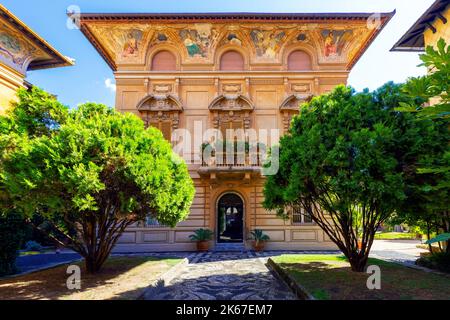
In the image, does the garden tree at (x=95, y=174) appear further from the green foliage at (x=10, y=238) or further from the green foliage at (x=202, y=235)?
the green foliage at (x=202, y=235)

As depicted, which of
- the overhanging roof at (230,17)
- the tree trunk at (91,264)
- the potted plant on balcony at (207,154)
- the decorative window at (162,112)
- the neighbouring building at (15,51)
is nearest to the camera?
the tree trunk at (91,264)

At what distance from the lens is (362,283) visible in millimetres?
6992

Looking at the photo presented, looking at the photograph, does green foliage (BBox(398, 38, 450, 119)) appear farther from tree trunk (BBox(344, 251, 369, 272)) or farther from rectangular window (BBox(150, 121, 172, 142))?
rectangular window (BBox(150, 121, 172, 142))

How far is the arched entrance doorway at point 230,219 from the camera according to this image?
1716 centimetres

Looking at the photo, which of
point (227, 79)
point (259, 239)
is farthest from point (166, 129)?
point (259, 239)

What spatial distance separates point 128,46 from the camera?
17.8 m

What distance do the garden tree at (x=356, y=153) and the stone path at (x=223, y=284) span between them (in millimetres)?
2560

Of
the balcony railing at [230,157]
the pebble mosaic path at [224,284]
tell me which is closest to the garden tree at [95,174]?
the pebble mosaic path at [224,284]

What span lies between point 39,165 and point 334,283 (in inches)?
309

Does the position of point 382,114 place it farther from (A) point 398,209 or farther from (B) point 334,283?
(B) point 334,283

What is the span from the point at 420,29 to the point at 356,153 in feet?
34.4

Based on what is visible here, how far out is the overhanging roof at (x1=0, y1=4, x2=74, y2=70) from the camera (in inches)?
475

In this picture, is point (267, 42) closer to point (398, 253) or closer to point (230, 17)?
point (230, 17)
